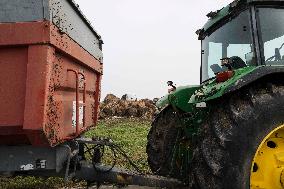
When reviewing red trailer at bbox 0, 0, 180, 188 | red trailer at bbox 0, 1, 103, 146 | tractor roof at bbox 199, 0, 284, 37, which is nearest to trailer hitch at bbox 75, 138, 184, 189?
red trailer at bbox 0, 0, 180, 188

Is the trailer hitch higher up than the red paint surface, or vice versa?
the red paint surface

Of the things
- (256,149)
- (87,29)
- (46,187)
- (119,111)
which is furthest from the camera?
(119,111)

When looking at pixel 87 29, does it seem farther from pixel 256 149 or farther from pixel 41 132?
pixel 256 149

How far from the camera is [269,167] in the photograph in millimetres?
3574

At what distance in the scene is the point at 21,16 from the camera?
313 centimetres

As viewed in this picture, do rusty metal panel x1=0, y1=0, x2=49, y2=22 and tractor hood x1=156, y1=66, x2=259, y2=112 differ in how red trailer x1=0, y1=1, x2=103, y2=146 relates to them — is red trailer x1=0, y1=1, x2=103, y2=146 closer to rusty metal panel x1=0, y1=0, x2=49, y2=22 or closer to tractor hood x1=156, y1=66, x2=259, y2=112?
rusty metal panel x1=0, y1=0, x2=49, y2=22

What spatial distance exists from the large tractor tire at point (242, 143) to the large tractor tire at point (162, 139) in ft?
5.19

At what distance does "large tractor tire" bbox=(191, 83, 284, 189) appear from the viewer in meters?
3.23

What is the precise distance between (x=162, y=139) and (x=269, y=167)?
1.86m

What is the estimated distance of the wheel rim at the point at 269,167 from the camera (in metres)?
3.53

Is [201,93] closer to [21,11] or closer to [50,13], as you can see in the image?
[50,13]

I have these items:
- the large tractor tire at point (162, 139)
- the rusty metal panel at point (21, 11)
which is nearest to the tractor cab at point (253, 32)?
the large tractor tire at point (162, 139)

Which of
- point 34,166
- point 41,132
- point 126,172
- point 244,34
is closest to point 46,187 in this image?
point 126,172

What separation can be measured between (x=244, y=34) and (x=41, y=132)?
2316 millimetres
